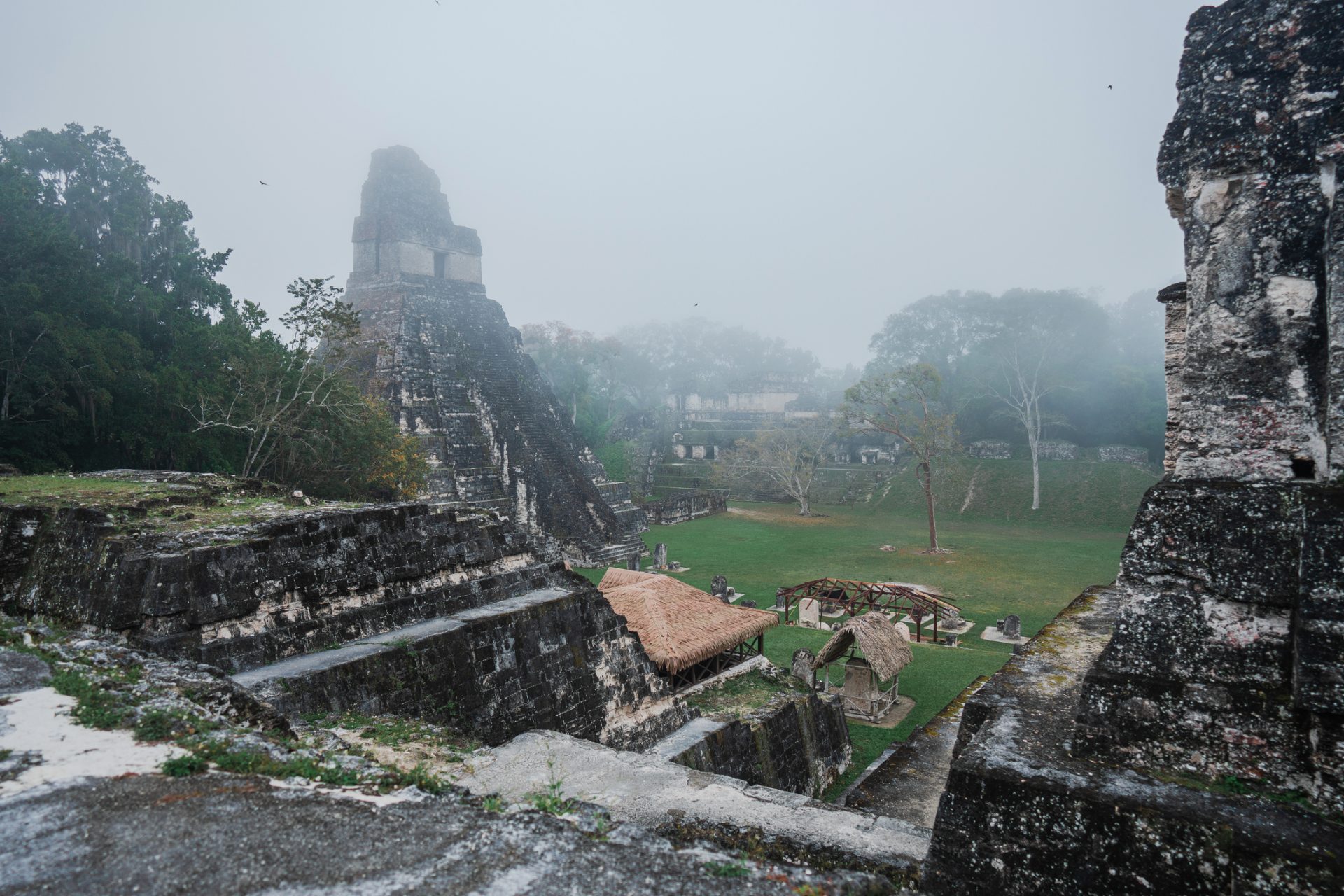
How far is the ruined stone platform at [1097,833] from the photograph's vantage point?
69.1 inches

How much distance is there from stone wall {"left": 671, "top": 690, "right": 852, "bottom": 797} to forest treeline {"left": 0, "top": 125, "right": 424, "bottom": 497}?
989 centimetres

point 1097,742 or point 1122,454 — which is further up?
point 1097,742

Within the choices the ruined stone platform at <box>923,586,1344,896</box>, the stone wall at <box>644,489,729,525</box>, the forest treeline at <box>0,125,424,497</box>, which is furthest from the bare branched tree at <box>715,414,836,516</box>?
the ruined stone platform at <box>923,586,1344,896</box>

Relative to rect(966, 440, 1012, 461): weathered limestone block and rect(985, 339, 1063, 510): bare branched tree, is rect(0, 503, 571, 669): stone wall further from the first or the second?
rect(966, 440, 1012, 461): weathered limestone block

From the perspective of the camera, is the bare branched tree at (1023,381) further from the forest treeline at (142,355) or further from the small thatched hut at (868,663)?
the forest treeline at (142,355)

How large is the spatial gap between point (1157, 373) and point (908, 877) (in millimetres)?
40039

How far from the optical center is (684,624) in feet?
28.2

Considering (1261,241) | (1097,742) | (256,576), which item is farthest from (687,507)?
(1261,241)

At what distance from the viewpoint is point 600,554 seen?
20.4 meters

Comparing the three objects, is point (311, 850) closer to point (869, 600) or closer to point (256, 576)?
point (256, 576)

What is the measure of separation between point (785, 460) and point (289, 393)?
22.4 m

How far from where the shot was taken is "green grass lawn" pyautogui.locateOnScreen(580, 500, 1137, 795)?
1134 cm

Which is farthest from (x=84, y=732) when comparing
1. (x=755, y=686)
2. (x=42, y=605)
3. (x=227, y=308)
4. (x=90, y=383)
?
(x=227, y=308)

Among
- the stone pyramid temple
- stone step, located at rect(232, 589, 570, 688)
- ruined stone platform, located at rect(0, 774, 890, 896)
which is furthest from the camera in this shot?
the stone pyramid temple
